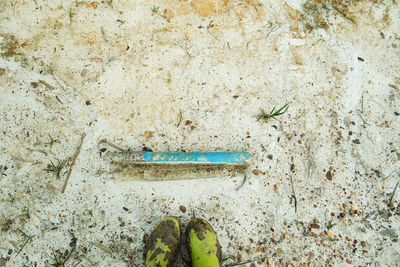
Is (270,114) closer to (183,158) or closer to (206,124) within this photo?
(206,124)

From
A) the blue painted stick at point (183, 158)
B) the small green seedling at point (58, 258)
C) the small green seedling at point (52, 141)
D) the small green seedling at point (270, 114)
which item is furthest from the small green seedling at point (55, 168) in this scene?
the small green seedling at point (270, 114)

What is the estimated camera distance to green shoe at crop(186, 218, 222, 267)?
1.69 m

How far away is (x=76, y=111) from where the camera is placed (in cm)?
201

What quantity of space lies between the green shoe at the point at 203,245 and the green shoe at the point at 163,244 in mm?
98

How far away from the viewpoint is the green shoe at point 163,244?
1695mm

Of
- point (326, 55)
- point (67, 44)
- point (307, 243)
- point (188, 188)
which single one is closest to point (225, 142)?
point (188, 188)

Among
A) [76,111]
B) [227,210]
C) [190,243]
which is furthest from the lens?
[76,111]

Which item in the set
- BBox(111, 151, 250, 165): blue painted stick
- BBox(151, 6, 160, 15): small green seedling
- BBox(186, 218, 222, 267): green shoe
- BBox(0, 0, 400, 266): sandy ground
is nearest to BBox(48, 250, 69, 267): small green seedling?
BBox(0, 0, 400, 266): sandy ground

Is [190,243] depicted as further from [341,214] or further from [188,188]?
[341,214]

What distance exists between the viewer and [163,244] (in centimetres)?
172

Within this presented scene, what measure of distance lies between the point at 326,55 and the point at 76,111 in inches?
76.9

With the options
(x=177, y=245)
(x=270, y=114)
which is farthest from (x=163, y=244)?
(x=270, y=114)

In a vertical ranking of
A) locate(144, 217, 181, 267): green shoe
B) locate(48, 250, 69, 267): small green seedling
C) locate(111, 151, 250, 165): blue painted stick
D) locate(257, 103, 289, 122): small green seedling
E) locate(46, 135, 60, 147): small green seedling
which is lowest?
locate(48, 250, 69, 267): small green seedling

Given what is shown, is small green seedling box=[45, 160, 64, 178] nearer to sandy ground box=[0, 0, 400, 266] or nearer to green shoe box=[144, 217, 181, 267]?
sandy ground box=[0, 0, 400, 266]
